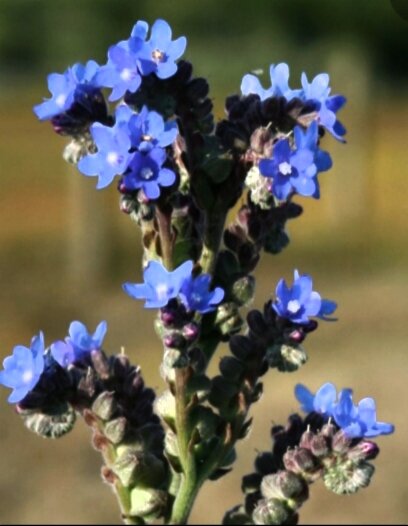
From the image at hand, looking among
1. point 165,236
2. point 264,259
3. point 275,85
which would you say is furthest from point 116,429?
point 264,259

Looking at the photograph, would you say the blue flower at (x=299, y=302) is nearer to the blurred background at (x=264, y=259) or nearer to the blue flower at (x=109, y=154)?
the blue flower at (x=109, y=154)

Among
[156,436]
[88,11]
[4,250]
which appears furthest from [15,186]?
[156,436]

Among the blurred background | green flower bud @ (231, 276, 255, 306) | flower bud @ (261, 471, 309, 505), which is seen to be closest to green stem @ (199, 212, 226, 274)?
green flower bud @ (231, 276, 255, 306)

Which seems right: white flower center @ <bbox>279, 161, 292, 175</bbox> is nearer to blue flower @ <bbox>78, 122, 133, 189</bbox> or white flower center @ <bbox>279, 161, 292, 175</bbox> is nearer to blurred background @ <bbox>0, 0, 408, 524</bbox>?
blue flower @ <bbox>78, 122, 133, 189</bbox>

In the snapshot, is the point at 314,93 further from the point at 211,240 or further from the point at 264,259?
the point at 264,259

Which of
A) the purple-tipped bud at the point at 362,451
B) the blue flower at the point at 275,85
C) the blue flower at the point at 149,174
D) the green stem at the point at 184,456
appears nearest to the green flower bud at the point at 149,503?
the green stem at the point at 184,456

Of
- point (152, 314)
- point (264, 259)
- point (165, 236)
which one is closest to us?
point (165, 236)

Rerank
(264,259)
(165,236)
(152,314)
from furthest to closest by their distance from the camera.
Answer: (264,259), (152,314), (165,236)
